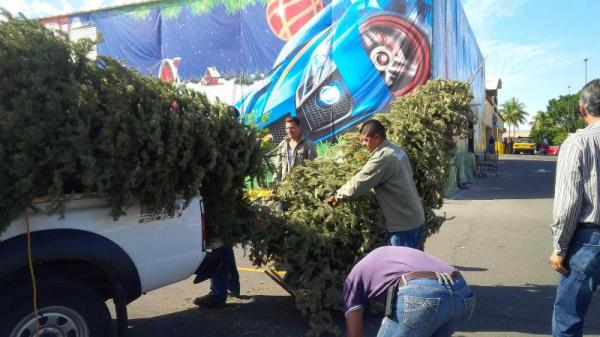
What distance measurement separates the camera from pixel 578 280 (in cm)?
300

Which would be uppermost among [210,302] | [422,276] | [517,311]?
[422,276]

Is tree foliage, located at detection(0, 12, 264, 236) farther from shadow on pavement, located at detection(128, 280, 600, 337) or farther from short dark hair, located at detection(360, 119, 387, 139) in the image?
shadow on pavement, located at detection(128, 280, 600, 337)

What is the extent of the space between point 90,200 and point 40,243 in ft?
1.40

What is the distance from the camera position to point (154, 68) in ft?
62.0

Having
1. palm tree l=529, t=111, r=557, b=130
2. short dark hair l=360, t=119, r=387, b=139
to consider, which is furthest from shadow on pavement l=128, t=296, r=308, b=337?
palm tree l=529, t=111, r=557, b=130

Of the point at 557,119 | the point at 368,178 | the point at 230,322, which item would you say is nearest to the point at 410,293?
the point at 368,178

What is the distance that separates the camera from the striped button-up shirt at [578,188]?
9.75 ft

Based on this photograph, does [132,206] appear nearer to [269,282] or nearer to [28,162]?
[28,162]

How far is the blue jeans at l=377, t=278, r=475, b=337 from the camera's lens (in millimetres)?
2316

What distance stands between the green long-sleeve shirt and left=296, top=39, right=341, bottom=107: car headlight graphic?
10.7m

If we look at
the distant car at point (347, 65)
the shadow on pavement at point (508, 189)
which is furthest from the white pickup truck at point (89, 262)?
the shadow on pavement at point (508, 189)

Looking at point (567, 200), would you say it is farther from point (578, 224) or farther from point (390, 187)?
point (390, 187)

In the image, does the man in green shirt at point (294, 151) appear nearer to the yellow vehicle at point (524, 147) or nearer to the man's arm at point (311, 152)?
the man's arm at point (311, 152)

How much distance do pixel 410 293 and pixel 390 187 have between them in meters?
2.18
